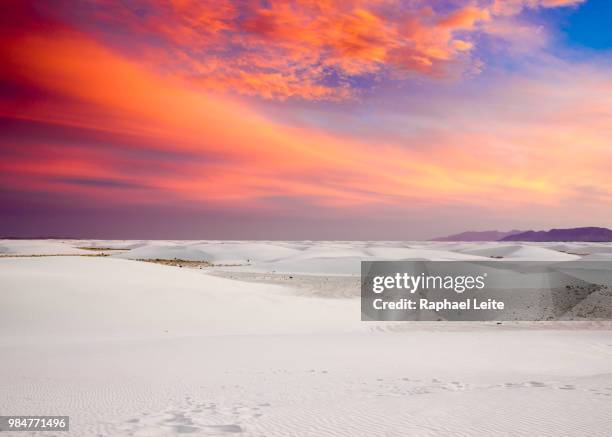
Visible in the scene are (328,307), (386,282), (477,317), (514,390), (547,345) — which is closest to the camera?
(514,390)

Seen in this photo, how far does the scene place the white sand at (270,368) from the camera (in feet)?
23.0

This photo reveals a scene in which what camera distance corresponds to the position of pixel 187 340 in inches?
548

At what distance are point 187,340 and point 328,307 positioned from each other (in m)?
9.28

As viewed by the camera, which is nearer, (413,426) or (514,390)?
(413,426)

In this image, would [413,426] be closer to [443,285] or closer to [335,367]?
[335,367]

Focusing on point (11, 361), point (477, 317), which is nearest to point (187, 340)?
point (11, 361)

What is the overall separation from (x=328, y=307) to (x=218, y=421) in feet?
50.8

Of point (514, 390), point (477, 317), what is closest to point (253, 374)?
point (514, 390)

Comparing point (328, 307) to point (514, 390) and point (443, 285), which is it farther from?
point (514, 390)

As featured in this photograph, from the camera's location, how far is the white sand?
23.0 feet

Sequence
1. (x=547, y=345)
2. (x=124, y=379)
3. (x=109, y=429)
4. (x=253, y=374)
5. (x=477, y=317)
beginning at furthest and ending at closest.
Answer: (x=477, y=317)
(x=547, y=345)
(x=253, y=374)
(x=124, y=379)
(x=109, y=429)

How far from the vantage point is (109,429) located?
6570 millimetres

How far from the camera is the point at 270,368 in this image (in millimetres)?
10594

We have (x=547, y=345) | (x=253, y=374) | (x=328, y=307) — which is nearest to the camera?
(x=253, y=374)
